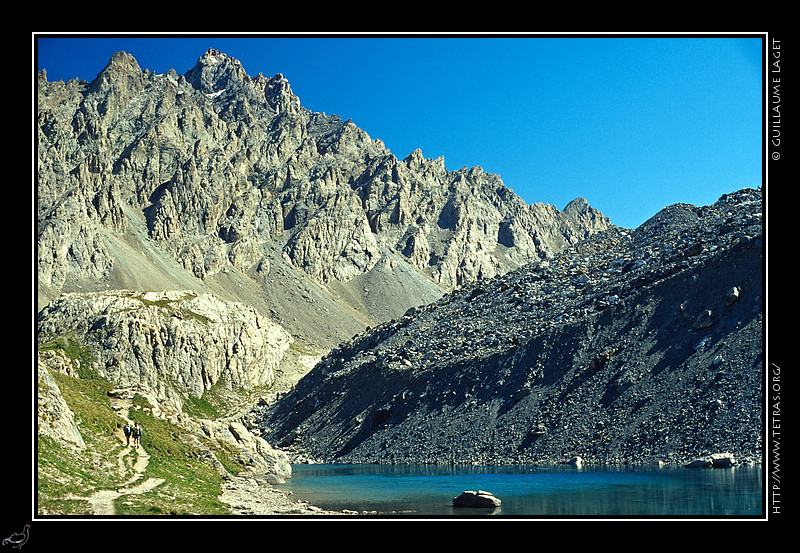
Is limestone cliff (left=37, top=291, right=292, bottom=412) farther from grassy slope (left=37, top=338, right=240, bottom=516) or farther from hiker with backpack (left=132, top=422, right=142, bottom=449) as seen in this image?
hiker with backpack (left=132, top=422, right=142, bottom=449)

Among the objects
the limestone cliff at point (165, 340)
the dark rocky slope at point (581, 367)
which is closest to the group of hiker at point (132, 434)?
the dark rocky slope at point (581, 367)

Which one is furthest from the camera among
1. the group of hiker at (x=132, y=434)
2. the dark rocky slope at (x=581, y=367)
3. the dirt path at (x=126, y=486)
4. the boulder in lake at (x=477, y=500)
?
the dark rocky slope at (x=581, y=367)

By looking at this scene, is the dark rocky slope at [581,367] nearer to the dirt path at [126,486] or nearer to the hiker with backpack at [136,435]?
the hiker with backpack at [136,435]

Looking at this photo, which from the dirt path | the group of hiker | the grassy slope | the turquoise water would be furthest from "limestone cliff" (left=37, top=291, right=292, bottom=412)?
the dirt path

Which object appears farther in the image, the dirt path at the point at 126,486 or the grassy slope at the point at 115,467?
the grassy slope at the point at 115,467
